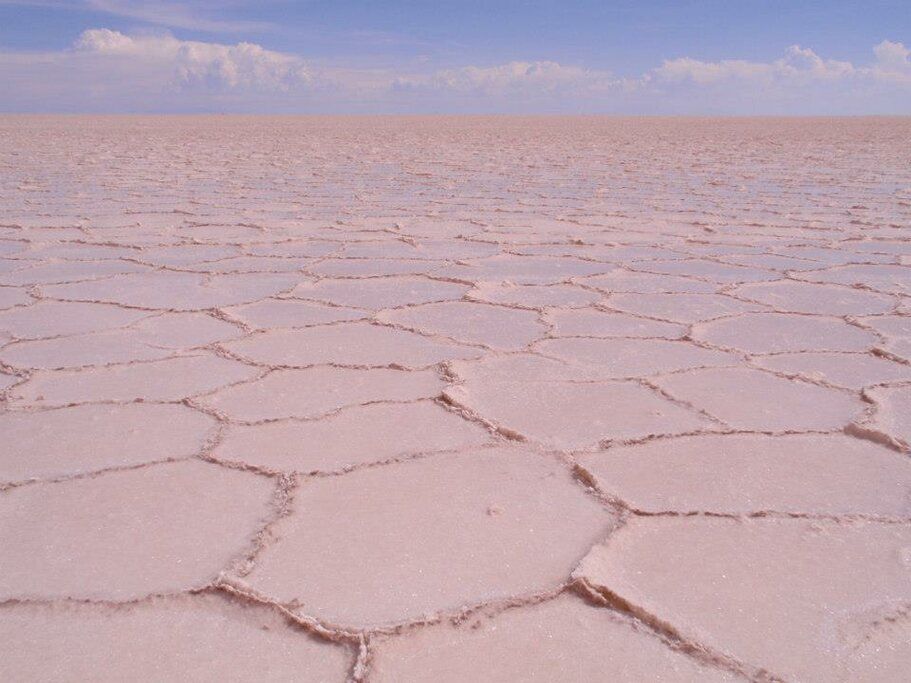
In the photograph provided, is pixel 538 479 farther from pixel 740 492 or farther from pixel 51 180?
pixel 51 180

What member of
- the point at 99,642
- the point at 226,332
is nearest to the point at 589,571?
the point at 99,642

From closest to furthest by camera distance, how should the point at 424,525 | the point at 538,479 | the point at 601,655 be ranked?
the point at 601,655 → the point at 424,525 → the point at 538,479

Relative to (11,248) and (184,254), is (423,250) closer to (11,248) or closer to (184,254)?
(184,254)

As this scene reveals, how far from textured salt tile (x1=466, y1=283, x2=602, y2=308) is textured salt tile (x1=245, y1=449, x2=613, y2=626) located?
1.03 meters

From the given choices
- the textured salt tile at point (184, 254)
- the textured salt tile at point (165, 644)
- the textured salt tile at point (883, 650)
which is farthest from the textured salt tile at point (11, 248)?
the textured salt tile at point (883, 650)

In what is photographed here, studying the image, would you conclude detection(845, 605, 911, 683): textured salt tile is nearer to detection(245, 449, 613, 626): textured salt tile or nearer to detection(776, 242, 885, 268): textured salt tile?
detection(245, 449, 613, 626): textured salt tile

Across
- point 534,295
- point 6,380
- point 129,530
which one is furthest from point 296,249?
point 129,530

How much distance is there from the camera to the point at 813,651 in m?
0.86

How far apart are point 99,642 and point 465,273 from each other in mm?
1924

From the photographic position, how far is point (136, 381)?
1.62m

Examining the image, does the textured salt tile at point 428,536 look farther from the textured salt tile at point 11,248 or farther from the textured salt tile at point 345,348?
the textured salt tile at point 11,248

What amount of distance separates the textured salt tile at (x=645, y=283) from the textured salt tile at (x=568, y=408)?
88 centimetres

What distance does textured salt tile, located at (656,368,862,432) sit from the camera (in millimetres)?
1445

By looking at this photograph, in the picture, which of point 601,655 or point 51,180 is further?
point 51,180
